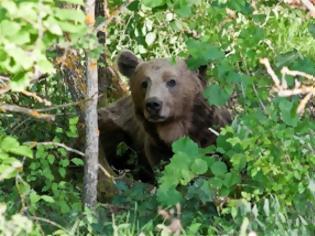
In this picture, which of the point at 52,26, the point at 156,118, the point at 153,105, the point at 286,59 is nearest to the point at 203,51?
the point at 286,59

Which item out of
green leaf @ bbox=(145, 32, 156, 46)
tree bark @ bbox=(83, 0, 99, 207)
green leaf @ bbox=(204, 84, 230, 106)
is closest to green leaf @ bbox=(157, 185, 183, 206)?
green leaf @ bbox=(204, 84, 230, 106)

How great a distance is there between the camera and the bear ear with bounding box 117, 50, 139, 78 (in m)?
8.91

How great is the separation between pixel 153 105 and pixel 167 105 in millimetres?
189

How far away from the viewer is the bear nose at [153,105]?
8.30 meters

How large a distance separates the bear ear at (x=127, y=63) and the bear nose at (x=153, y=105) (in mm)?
723

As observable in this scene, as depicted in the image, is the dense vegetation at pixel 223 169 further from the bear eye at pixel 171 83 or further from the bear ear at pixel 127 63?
the bear ear at pixel 127 63

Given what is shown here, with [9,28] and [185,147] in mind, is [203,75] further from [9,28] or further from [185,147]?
[9,28]

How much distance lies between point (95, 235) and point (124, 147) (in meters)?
3.46

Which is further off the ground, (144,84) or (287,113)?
(144,84)

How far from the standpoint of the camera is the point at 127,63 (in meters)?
8.95

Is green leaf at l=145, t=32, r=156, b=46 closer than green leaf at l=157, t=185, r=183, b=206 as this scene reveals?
No

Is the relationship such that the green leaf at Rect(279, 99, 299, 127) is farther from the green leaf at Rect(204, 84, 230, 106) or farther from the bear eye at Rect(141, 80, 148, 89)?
the bear eye at Rect(141, 80, 148, 89)

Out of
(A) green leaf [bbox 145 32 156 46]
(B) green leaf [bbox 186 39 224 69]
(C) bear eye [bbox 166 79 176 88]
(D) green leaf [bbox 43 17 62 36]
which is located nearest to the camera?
(D) green leaf [bbox 43 17 62 36]

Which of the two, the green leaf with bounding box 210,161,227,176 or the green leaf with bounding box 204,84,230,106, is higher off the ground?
the green leaf with bounding box 204,84,230,106
